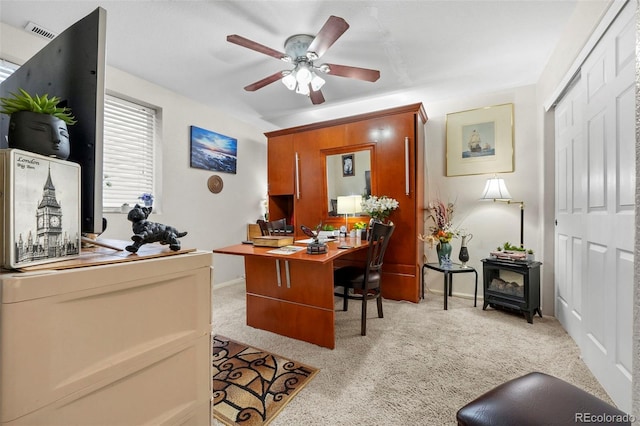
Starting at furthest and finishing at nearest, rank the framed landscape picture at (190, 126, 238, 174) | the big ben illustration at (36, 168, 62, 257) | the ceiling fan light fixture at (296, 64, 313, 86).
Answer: the framed landscape picture at (190, 126, 238, 174) → the ceiling fan light fixture at (296, 64, 313, 86) → the big ben illustration at (36, 168, 62, 257)

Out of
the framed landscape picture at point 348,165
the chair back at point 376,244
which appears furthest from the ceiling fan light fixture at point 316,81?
the chair back at point 376,244

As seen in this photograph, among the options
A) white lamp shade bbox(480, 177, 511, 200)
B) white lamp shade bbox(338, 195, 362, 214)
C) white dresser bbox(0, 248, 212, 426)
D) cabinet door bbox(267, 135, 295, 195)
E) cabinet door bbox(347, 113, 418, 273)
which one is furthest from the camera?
cabinet door bbox(267, 135, 295, 195)

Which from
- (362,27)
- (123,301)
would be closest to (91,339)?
(123,301)

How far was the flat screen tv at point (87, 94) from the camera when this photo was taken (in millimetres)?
703

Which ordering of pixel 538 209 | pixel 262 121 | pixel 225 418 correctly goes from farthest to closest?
1. pixel 262 121
2. pixel 538 209
3. pixel 225 418

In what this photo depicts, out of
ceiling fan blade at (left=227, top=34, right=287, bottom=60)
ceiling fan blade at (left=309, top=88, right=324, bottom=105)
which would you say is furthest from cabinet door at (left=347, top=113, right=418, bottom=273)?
ceiling fan blade at (left=227, top=34, right=287, bottom=60)

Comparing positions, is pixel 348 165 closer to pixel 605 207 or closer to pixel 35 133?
pixel 605 207

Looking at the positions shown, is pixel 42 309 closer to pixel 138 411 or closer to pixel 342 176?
pixel 138 411

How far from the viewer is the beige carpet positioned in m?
1.43

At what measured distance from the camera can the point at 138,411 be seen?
64 centimetres

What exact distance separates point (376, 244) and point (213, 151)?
2.83m

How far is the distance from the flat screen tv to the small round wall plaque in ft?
10.1

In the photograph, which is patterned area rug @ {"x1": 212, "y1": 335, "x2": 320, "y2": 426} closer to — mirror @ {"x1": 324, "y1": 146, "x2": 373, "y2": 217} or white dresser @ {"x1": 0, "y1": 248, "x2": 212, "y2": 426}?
white dresser @ {"x1": 0, "y1": 248, "x2": 212, "y2": 426}

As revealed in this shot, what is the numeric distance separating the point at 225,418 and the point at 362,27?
2872mm
